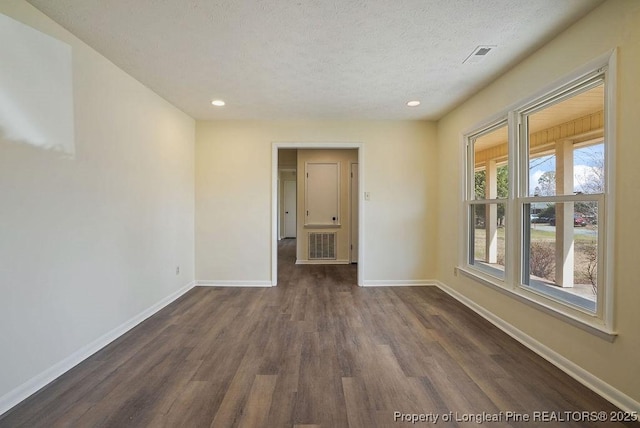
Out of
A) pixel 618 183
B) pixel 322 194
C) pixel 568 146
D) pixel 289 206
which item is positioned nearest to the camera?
pixel 618 183

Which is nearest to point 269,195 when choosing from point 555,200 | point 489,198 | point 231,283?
point 231,283

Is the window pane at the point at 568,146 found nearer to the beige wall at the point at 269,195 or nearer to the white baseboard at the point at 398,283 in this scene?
the beige wall at the point at 269,195

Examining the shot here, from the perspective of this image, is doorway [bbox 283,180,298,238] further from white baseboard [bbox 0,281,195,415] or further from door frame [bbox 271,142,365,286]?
white baseboard [bbox 0,281,195,415]

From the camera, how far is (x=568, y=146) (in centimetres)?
208

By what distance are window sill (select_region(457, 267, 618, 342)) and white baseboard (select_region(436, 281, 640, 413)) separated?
27 cm

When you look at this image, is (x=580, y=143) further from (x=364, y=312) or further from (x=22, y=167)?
(x=22, y=167)

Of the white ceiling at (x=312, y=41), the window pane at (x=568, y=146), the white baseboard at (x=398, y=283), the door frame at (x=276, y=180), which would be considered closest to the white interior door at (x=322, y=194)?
the door frame at (x=276, y=180)

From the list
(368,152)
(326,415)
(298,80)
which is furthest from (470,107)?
(326,415)

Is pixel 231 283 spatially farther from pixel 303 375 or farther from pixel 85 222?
pixel 303 375

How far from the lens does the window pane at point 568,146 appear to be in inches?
72.4

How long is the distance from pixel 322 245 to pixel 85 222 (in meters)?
4.29

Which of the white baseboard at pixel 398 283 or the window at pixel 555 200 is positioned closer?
the window at pixel 555 200

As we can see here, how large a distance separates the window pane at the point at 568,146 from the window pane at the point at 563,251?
6.0 inches

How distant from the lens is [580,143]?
1.96 metres
